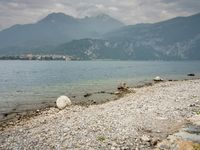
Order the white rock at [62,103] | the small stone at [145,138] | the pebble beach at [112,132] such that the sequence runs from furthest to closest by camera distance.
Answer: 1. the white rock at [62,103]
2. the small stone at [145,138]
3. the pebble beach at [112,132]

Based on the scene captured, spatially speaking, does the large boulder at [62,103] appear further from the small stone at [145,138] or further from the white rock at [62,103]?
the small stone at [145,138]

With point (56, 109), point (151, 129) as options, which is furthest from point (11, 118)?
point (151, 129)

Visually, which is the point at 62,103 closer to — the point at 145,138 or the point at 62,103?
the point at 62,103

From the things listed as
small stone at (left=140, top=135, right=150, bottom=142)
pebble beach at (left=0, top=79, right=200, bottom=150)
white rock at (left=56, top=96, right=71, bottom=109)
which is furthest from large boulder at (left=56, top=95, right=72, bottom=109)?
small stone at (left=140, top=135, right=150, bottom=142)

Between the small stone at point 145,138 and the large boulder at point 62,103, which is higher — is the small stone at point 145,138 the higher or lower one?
the higher one

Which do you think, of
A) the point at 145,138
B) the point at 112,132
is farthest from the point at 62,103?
the point at 145,138

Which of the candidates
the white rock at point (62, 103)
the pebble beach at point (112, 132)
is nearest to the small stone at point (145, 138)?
the pebble beach at point (112, 132)

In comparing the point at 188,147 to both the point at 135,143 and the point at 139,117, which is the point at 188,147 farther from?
the point at 139,117

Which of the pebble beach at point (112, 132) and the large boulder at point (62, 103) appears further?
the large boulder at point (62, 103)

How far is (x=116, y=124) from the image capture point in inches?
987

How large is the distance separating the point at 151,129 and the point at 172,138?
13.6 ft

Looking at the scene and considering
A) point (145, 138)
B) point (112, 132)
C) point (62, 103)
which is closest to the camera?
point (145, 138)

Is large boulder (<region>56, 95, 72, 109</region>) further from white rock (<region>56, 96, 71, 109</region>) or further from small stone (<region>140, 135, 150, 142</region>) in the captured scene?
small stone (<region>140, 135, 150, 142</region>)

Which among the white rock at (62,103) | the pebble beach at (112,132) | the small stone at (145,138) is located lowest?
the white rock at (62,103)
